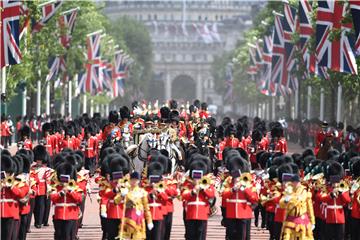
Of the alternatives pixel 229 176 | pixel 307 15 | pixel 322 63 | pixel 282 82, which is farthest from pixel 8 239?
pixel 282 82

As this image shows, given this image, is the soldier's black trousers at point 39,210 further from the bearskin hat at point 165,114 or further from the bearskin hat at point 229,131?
the bearskin hat at point 229,131

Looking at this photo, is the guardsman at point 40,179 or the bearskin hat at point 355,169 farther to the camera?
the guardsman at point 40,179

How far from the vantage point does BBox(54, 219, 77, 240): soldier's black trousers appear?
25.6 m

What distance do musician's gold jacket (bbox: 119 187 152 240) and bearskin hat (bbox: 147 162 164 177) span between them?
4.13 ft

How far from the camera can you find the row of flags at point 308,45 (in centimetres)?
4847

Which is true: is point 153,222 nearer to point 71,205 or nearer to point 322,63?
point 71,205

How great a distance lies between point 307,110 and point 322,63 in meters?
46.3

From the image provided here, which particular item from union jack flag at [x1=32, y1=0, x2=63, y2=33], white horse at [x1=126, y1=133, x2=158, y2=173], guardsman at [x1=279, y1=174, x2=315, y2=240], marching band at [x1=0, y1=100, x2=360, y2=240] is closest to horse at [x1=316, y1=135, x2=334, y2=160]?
white horse at [x1=126, y1=133, x2=158, y2=173]

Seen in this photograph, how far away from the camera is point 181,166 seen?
35.3 meters

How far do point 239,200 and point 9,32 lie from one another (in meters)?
23.0

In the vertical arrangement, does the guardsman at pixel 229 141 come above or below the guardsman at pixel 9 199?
above

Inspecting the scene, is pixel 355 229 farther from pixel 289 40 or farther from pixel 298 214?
pixel 289 40

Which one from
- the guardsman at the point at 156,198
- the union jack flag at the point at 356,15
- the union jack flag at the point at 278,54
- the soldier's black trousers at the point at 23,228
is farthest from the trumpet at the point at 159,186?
the union jack flag at the point at 278,54

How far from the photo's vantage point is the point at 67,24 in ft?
243
